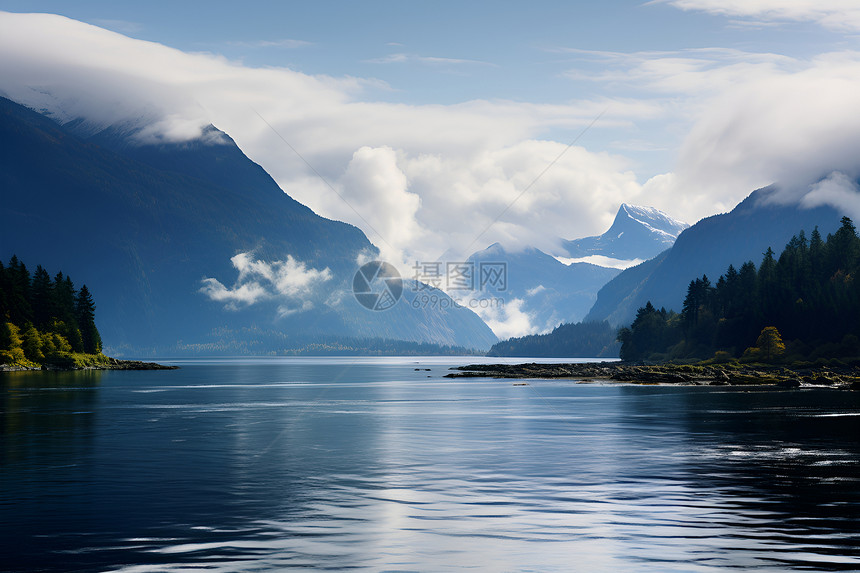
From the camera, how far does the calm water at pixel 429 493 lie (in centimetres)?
2539

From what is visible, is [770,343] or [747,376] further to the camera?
[770,343]

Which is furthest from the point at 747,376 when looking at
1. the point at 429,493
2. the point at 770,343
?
the point at 429,493

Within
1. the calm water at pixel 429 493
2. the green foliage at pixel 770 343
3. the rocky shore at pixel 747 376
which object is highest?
the green foliage at pixel 770 343

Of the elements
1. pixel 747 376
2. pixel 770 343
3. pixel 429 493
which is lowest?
pixel 429 493

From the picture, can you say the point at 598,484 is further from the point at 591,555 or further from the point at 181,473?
the point at 181,473

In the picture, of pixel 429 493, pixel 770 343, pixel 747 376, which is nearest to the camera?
pixel 429 493

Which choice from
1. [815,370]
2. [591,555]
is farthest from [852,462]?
[815,370]

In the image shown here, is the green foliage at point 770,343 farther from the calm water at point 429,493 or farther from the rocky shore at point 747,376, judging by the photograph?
the calm water at point 429,493

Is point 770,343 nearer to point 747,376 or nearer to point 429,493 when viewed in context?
point 747,376

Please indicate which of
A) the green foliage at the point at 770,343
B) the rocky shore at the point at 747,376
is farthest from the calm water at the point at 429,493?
the green foliage at the point at 770,343

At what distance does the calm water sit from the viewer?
25.4 meters

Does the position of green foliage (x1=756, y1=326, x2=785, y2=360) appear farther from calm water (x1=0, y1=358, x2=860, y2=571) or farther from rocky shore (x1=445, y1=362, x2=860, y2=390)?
calm water (x1=0, y1=358, x2=860, y2=571)

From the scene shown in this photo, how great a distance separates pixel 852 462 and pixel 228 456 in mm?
35833

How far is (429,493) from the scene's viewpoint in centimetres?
3784
